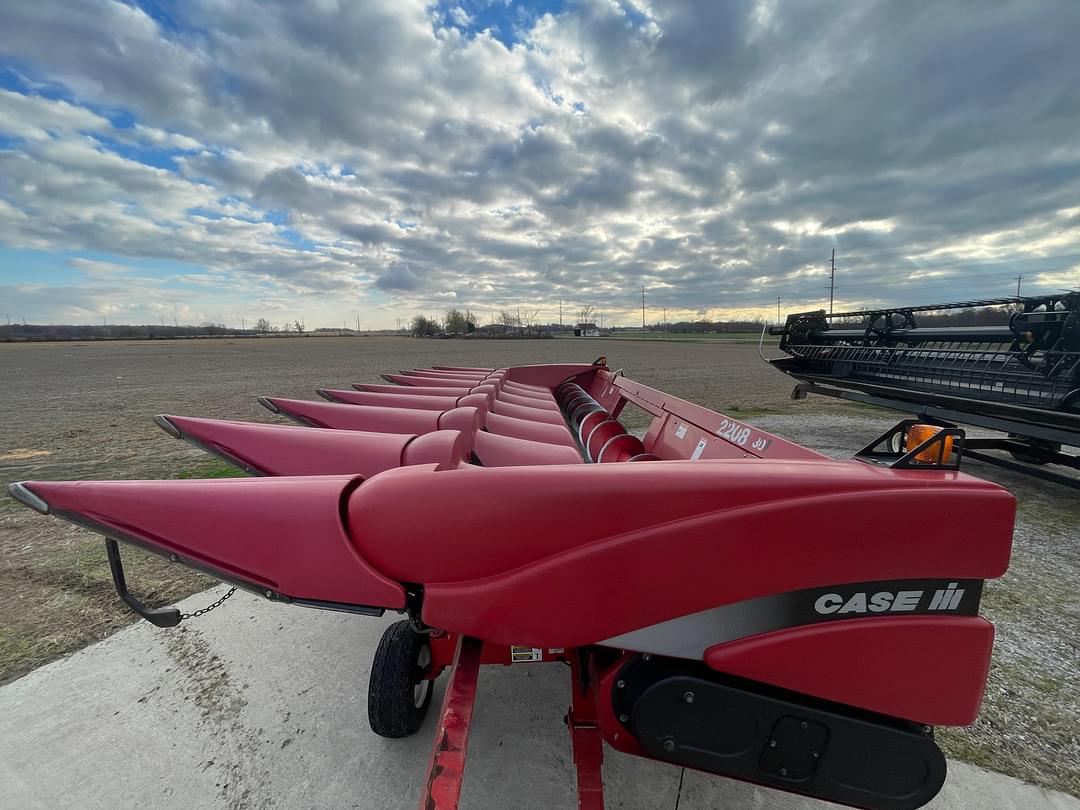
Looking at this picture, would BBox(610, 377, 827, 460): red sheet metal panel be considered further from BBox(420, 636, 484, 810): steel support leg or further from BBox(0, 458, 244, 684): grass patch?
BBox(0, 458, 244, 684): grass patch

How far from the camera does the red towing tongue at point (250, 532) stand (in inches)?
48.1

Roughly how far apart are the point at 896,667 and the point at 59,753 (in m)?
2.82

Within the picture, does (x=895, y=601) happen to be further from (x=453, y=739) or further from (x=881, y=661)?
(x=453, y=739)

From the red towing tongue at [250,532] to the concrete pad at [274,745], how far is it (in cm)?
95

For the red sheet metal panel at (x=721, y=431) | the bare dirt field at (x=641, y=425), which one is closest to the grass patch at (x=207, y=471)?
the bare dirt field at (x=641, y=425)

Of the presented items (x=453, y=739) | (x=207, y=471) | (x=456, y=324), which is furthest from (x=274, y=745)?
(x=456, y=324)

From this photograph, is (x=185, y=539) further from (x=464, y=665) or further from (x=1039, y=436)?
(x=1039, y=436)

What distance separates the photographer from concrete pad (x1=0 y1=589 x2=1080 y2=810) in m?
1.64

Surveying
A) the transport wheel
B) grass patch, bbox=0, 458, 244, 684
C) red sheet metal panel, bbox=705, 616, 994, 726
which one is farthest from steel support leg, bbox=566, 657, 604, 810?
grass patch, bbox=0, 458, 244, 684

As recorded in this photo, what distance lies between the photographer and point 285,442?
1.93 metres

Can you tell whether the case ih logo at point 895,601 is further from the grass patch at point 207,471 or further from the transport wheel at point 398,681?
the grass patch at point 207,471

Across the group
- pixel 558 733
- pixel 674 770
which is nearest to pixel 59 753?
pixel 558 733

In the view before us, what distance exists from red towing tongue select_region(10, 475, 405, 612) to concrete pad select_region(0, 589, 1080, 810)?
953mm

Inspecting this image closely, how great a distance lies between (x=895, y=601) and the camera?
1181 millimetres
